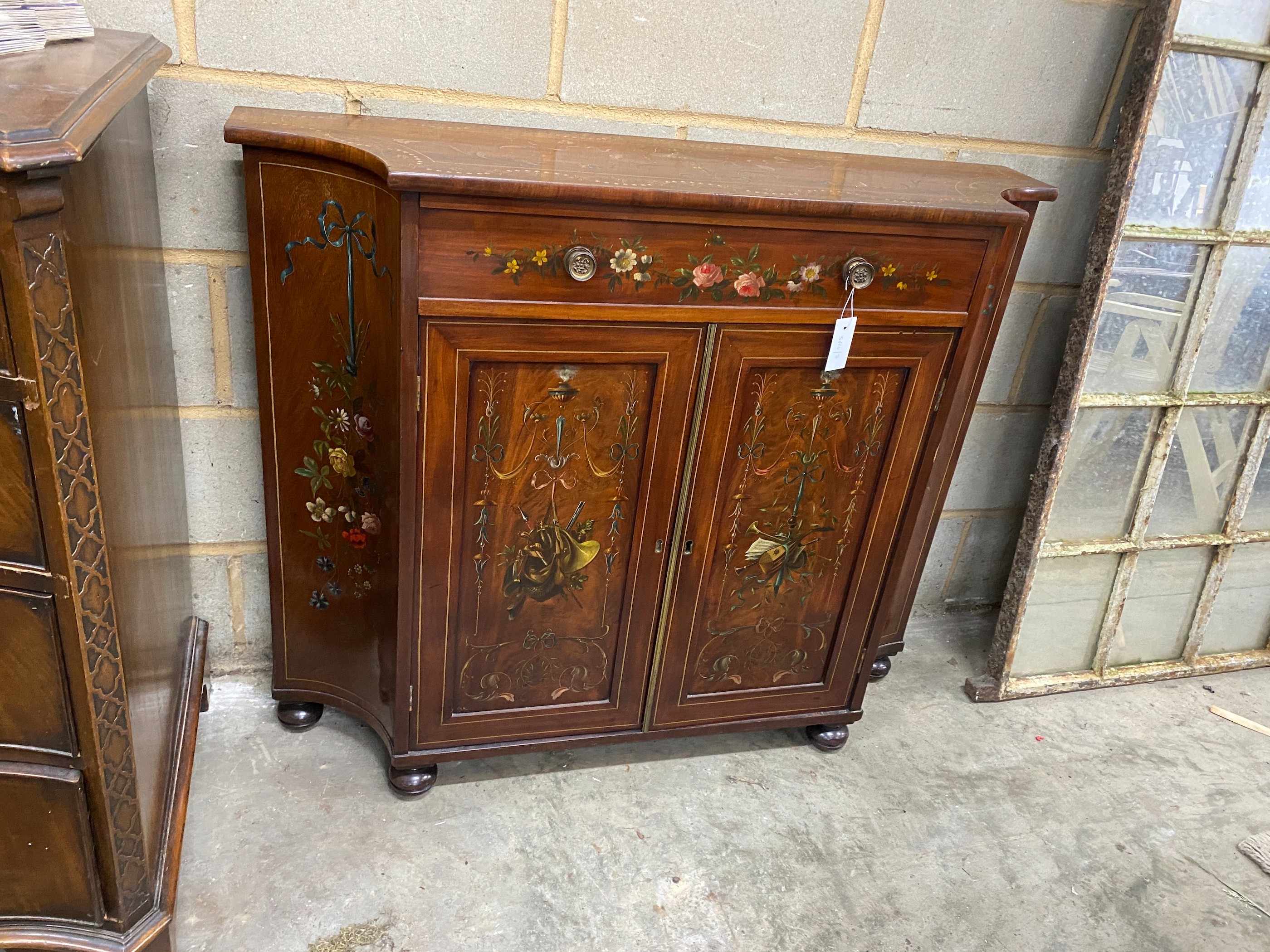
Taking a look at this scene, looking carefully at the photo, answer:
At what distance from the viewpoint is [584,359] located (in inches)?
54.3

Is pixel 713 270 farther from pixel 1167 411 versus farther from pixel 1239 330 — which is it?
pixel 1239 330

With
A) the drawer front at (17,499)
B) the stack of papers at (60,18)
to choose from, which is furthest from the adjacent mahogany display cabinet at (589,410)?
the drawer front at (17,499)

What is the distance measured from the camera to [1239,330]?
2.04 m

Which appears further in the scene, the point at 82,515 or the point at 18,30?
the point at 18,30

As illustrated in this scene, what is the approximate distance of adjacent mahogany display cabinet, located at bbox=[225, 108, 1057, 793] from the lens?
1.30 meters

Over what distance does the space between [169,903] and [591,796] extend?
29.3 inches

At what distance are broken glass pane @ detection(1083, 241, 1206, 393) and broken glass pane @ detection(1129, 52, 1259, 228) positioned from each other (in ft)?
0.23

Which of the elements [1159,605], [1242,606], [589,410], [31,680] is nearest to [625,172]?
[589,410]

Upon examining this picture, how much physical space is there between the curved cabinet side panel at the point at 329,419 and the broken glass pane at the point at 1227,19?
158cm

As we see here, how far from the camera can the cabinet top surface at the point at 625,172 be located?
1.23 metres

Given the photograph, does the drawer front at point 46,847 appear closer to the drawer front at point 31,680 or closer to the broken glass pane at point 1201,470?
the drawer front at point 31,680

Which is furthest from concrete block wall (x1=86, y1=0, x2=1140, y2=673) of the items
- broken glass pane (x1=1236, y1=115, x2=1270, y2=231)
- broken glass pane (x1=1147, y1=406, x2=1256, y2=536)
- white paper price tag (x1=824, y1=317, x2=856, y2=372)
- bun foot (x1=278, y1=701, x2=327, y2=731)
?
white paper price tag (x1=824, y1=317, x2=856, y2=372)

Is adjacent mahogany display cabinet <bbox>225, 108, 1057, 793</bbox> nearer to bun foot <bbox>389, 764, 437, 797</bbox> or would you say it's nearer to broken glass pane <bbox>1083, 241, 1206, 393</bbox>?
bun foot <bbox>389, 764, 437, 797</bbox>

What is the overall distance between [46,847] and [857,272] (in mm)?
1347
